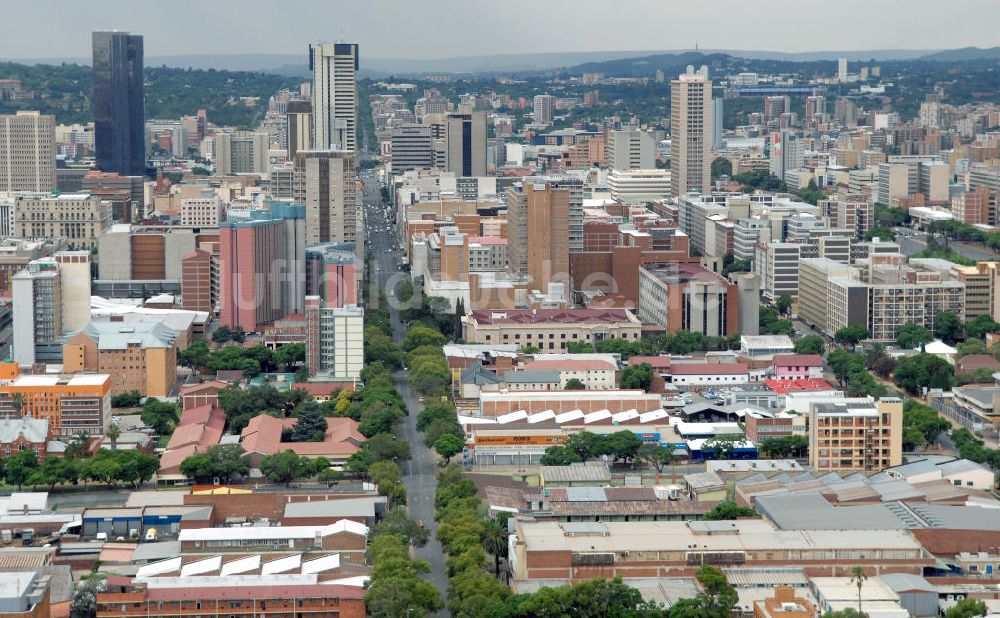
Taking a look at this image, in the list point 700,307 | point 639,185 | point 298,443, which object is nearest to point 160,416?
point 298,443

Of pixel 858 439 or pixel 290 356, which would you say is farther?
pixel 290 356

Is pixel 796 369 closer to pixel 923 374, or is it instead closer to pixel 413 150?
pixel 923 374

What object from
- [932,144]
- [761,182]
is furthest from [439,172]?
[932,144]

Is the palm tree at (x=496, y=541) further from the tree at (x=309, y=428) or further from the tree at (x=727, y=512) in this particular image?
the tree at (x=309, y=428)

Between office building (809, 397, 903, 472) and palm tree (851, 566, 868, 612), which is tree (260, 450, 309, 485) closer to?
office building (809, 397, 903, 472)

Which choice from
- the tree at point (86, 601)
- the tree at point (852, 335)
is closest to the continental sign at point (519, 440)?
the tree at point (86, 601)
